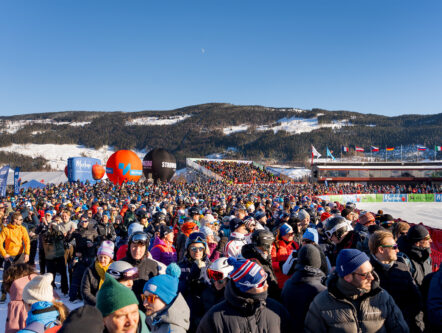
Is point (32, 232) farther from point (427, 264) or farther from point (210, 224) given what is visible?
point (427, 264)

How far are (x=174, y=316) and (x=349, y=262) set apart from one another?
1317mm

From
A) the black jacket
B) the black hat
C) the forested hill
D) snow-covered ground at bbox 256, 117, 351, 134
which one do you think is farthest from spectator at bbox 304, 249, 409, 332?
snow-covered ground at bbox 256, 117, 351, 134

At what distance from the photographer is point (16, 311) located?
2822 millimetres

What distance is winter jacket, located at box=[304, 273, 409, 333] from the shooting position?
7.06 feet

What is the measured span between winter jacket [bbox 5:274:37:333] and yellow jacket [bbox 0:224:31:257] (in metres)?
3.62

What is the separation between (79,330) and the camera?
4.91ft

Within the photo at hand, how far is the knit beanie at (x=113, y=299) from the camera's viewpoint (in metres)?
1.94

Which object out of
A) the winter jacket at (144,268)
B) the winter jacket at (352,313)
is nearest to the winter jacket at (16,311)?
the winter jacket at (144,268)

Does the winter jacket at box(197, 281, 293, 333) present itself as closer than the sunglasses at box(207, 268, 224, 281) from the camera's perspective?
Yes

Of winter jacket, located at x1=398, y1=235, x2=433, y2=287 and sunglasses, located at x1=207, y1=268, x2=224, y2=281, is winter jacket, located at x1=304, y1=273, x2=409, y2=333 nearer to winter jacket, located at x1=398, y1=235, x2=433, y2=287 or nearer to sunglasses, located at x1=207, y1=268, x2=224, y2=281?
sunglasses, located at x1=207, y1=268, x2=224, y2=281

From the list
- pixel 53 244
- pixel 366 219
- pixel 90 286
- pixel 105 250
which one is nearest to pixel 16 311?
pixel 90 286

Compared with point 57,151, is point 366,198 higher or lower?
lower

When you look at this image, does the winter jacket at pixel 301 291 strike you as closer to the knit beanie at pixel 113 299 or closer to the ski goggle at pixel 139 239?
the knit beanie at pixel 113 299

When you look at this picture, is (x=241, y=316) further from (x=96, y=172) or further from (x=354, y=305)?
(x=96, y=172)
